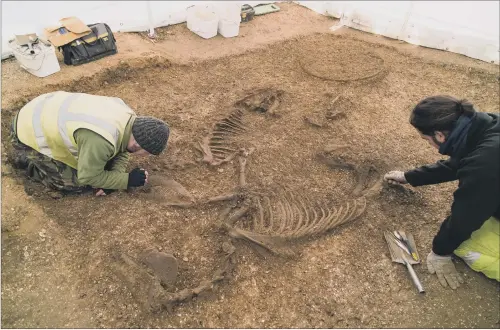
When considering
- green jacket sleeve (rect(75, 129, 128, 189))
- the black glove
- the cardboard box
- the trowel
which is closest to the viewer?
green jacket sleeve (rect(75, 129, 128, 189))

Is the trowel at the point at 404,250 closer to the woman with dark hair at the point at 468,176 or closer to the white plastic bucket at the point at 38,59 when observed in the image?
the woman with dark hair at the point at 468,176

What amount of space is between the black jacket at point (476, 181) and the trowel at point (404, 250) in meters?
0.31

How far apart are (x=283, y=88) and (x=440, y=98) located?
2.62m

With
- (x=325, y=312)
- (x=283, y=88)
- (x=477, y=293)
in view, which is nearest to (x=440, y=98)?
(x=477, y=293)

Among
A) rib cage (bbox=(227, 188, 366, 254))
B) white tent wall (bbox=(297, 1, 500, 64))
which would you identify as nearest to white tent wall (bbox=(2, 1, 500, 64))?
white tent wall (bbox=(297, 1, 500, 64))

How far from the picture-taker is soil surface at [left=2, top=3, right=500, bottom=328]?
2777mm

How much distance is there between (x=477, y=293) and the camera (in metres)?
2.96

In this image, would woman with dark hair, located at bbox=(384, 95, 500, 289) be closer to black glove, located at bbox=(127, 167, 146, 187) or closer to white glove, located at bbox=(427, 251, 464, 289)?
white glove, located at bbox=(427, 251, 464, 289)

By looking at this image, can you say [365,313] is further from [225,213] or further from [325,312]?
[225,213]

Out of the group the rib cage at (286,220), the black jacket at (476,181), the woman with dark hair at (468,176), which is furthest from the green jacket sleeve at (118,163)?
the black jacket at (476,181)

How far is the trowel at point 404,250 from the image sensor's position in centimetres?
309

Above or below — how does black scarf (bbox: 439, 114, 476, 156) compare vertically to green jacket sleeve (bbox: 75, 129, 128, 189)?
above

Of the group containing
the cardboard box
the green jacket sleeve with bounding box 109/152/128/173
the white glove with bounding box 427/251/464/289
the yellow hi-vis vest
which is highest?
the yellow hi-vis vest

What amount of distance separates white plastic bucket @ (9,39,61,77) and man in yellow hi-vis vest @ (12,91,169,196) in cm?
181
